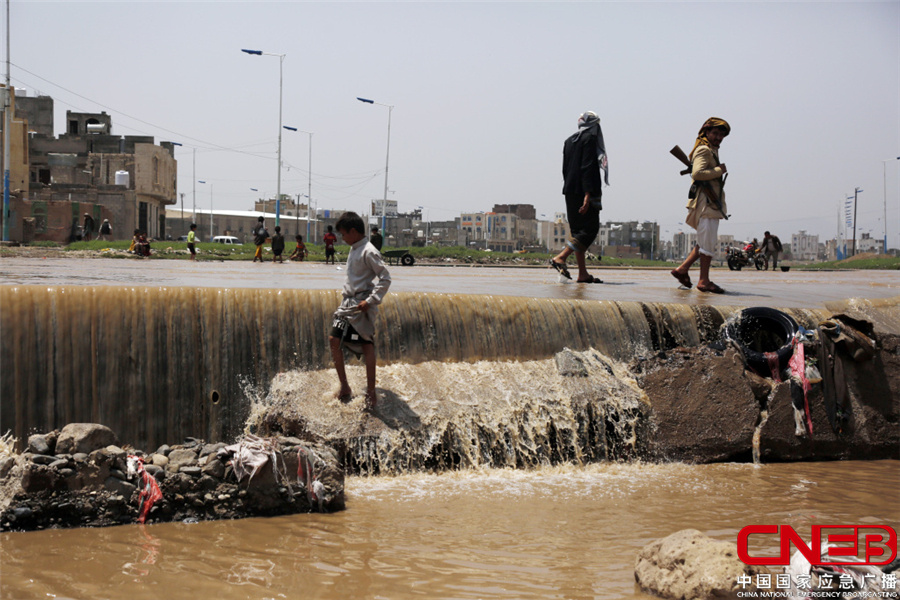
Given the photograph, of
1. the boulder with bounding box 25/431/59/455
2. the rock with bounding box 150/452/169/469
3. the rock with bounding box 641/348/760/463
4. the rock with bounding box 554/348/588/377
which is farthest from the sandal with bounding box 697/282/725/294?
the boulder with bounding box 25/431/59/455

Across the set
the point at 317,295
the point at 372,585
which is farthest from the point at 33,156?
the point at 372,585

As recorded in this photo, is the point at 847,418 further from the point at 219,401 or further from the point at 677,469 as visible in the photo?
the point at 219,401

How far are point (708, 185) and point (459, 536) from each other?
20.6 ft

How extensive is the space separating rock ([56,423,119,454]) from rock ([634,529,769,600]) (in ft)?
12.5

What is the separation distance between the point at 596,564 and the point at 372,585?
4.49 feet

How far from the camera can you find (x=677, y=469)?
25.0ft

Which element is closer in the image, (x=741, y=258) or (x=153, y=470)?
(x=153, y=470)

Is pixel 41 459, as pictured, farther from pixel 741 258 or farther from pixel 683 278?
pixel 741 258

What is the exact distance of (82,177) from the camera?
58.9m

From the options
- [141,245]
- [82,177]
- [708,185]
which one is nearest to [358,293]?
[708,185]

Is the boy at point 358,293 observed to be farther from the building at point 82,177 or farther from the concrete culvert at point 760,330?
the building at point 82,177

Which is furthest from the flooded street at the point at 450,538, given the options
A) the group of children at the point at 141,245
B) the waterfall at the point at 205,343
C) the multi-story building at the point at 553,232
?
the multi-story building at the point at 553,232

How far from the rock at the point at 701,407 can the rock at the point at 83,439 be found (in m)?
4.85

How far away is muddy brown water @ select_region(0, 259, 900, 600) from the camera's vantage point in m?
4.54
